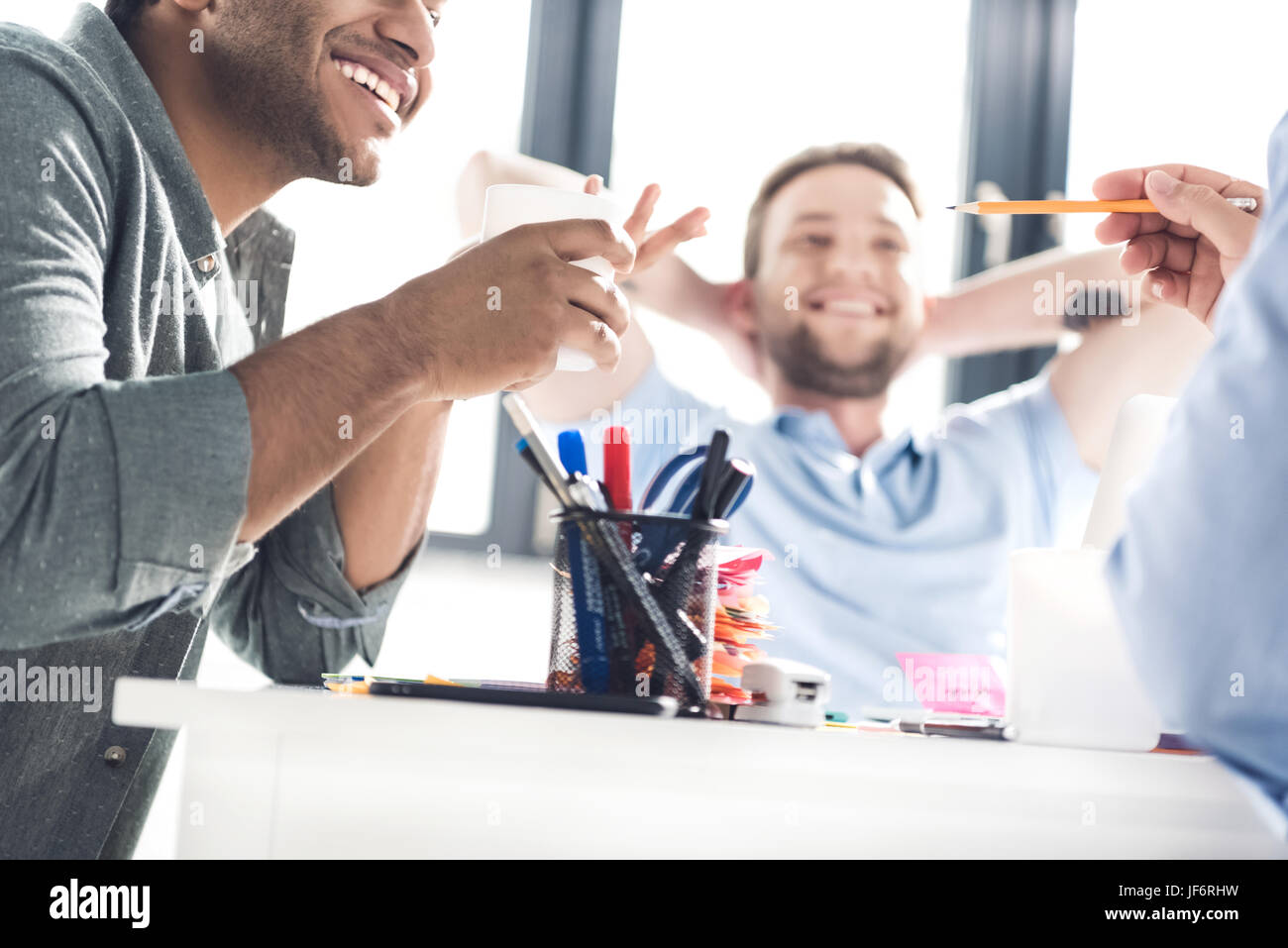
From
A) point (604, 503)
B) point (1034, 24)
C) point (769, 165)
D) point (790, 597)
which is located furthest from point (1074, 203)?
point (1034, 24)

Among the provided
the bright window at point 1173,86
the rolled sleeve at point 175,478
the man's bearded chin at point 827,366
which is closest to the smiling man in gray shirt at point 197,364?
the rolled sleeve at point 175,478

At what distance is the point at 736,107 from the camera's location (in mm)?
2117

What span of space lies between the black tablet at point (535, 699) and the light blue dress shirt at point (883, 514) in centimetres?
97

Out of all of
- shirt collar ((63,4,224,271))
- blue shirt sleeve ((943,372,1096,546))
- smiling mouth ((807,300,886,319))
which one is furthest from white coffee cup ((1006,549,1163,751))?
smiling mouth ((807,300,886,319))

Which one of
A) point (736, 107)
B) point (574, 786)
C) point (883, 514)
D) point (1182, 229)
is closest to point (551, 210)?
point (574, 786)

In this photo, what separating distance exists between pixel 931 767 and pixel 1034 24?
2323 mm

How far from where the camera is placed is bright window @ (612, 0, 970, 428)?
2.08m

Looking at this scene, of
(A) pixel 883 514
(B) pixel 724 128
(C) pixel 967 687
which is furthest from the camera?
(B) pixel 724 128

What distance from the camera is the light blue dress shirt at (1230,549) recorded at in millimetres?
458

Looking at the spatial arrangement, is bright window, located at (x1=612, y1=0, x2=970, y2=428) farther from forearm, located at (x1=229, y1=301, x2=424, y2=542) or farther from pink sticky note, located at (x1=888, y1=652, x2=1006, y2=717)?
forearm, located at (x1=229, y1=301, x2=424, y2=542)

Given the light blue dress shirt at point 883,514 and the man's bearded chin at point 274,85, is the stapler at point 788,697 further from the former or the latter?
the light blue dress shirt at point 883,514

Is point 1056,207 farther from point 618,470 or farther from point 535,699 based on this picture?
point 535,699

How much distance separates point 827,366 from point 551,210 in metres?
1.08
